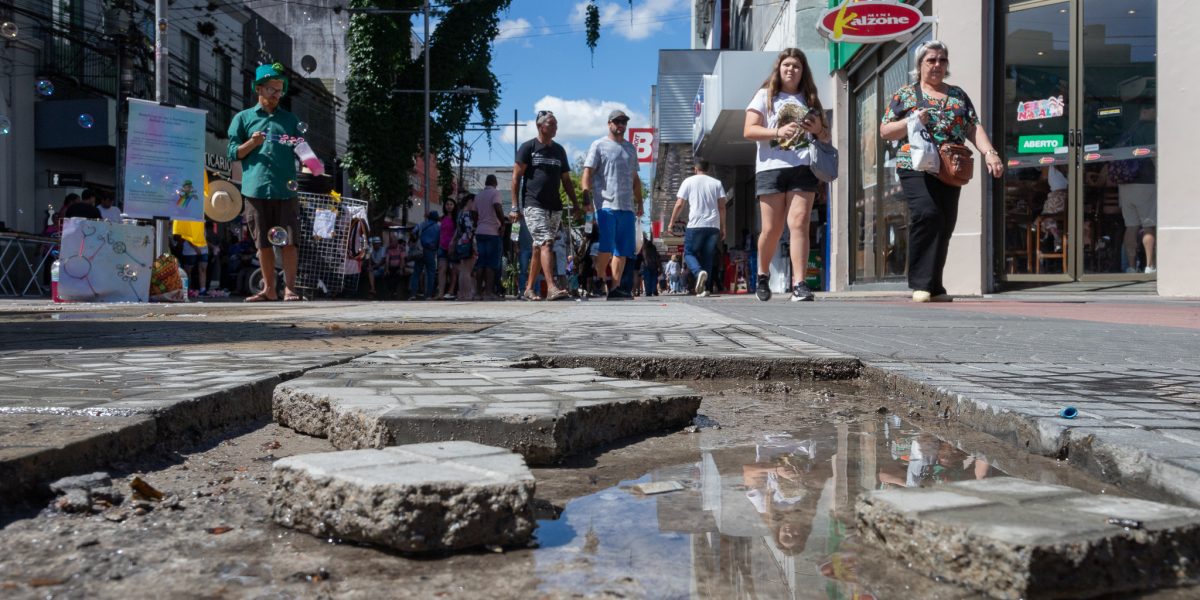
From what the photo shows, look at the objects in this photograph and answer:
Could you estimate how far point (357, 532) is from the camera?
1.29 metres

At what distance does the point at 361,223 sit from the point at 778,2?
33.3 feet

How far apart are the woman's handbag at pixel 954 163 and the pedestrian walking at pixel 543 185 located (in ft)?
12.5

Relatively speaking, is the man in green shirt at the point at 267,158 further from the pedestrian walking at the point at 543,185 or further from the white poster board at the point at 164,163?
the white poster board at the point at 164,163

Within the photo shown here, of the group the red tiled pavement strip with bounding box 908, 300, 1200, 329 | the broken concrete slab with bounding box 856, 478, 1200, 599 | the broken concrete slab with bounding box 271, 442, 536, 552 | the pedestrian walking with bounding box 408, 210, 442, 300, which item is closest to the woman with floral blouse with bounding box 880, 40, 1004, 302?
the red tiled pavement strip with bounding box 908, 300, 1200, 329

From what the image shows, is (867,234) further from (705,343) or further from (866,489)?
(866,489)

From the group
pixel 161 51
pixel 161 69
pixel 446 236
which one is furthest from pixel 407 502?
pixel 446 236

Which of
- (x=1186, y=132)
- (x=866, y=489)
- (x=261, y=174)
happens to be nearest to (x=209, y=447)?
(x=866, y=489)

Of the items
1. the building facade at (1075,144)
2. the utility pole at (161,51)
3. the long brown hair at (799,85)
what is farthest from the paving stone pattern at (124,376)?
the utility pole at (161,51)

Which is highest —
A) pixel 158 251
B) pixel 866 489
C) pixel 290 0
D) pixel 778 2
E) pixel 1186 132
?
pixel 290 0

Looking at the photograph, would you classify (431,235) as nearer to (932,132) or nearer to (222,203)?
(222,203)

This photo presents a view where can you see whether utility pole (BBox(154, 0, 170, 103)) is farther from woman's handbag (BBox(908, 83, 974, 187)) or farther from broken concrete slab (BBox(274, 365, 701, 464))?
broken concrete slab (BBox(274, 365, 701, 464))

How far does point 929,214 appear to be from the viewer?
23.7 feet

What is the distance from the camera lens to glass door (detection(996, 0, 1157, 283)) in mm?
9297

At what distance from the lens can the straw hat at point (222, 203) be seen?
1304 cm
